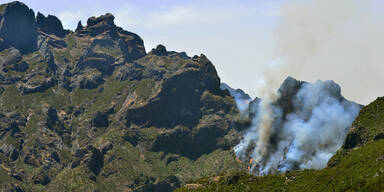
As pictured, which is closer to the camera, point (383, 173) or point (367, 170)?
point (383, 173)

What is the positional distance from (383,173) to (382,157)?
626 inches

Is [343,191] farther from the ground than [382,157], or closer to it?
closer to it

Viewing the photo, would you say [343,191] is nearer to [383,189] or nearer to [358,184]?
[358,184]

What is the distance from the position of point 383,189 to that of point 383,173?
11.8 metres

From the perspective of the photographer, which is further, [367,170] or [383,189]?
[367,170]

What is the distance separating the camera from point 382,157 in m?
200

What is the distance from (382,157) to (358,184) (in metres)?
15.0

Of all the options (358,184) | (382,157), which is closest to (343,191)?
(358,184)

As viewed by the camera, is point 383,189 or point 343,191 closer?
point 383,189

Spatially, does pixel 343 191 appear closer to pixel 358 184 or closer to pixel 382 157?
pixel 358 184

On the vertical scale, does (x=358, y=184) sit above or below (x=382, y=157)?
below

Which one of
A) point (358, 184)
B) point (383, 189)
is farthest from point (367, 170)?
point (383, 189)

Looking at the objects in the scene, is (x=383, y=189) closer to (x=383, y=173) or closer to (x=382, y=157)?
(x=383, y=173)

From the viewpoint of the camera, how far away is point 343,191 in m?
199
